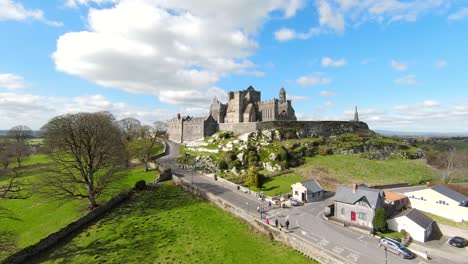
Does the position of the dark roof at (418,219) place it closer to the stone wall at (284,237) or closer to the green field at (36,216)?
the stone wall at (284,237)

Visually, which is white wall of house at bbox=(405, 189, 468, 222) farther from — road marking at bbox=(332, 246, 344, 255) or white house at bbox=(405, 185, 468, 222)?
road marking at bbox=(332, 246, 344, 255)

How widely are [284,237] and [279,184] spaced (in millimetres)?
18713

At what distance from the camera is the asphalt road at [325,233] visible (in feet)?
74.2

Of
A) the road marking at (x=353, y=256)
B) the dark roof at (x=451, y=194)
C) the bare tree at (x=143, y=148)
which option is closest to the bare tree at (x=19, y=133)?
the bare tree at (x=143, y=148)

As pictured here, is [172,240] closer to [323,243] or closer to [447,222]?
[323,243]

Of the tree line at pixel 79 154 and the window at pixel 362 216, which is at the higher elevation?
the tree line at pixel 79 154

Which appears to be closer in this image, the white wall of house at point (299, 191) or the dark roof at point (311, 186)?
the white wall of house at point (299, 191)

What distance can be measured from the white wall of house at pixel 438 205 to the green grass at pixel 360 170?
10.0m

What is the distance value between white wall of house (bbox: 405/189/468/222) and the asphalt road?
23.5 feet

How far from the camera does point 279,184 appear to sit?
44156 millimetres

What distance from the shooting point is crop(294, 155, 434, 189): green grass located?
46.0 m

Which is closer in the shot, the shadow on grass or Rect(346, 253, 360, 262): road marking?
Rect(346, 253, 360, 262): road marking

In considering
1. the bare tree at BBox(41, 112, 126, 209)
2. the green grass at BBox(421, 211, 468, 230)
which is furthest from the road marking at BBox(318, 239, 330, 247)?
the bare tree at BBox(41, 112, 126, 209)

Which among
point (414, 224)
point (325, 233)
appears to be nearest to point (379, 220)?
point (414, 224)
